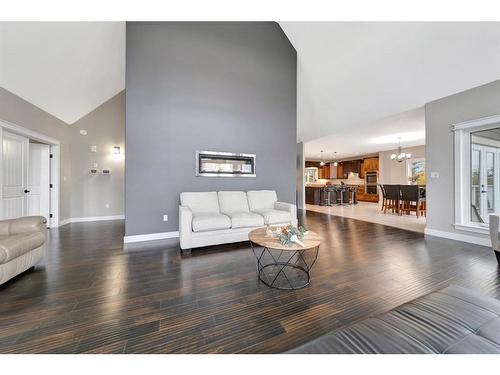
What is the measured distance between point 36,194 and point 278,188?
17.3ft

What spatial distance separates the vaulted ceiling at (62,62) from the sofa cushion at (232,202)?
3.40 meters

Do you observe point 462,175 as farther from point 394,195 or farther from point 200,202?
point 200,202

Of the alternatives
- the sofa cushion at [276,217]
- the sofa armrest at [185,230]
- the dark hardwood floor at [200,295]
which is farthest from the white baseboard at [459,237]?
the sofa armrest at [185,230]

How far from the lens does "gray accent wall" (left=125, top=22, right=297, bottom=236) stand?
3.70m

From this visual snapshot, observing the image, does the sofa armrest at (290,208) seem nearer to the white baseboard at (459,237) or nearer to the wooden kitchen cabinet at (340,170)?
the white baseboard at (459,237)

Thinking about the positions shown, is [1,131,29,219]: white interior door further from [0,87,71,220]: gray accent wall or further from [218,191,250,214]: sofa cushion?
[218,191,250,214]: sofa cushion

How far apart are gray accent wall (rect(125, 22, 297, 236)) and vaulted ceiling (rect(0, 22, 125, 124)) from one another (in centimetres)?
70

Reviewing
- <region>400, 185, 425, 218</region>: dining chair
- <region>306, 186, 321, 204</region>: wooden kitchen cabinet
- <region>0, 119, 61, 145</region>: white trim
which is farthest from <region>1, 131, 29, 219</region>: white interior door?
<region>400, 185, 425, 218</region>: dining chair

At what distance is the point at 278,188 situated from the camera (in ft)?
16.0

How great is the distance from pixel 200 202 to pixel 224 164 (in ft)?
3.49

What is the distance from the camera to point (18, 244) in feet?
6.73

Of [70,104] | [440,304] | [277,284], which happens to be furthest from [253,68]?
[440,304]

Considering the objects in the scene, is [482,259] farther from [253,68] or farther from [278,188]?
[253,68]

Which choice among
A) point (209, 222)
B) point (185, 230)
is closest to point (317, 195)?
point (209, 222)
